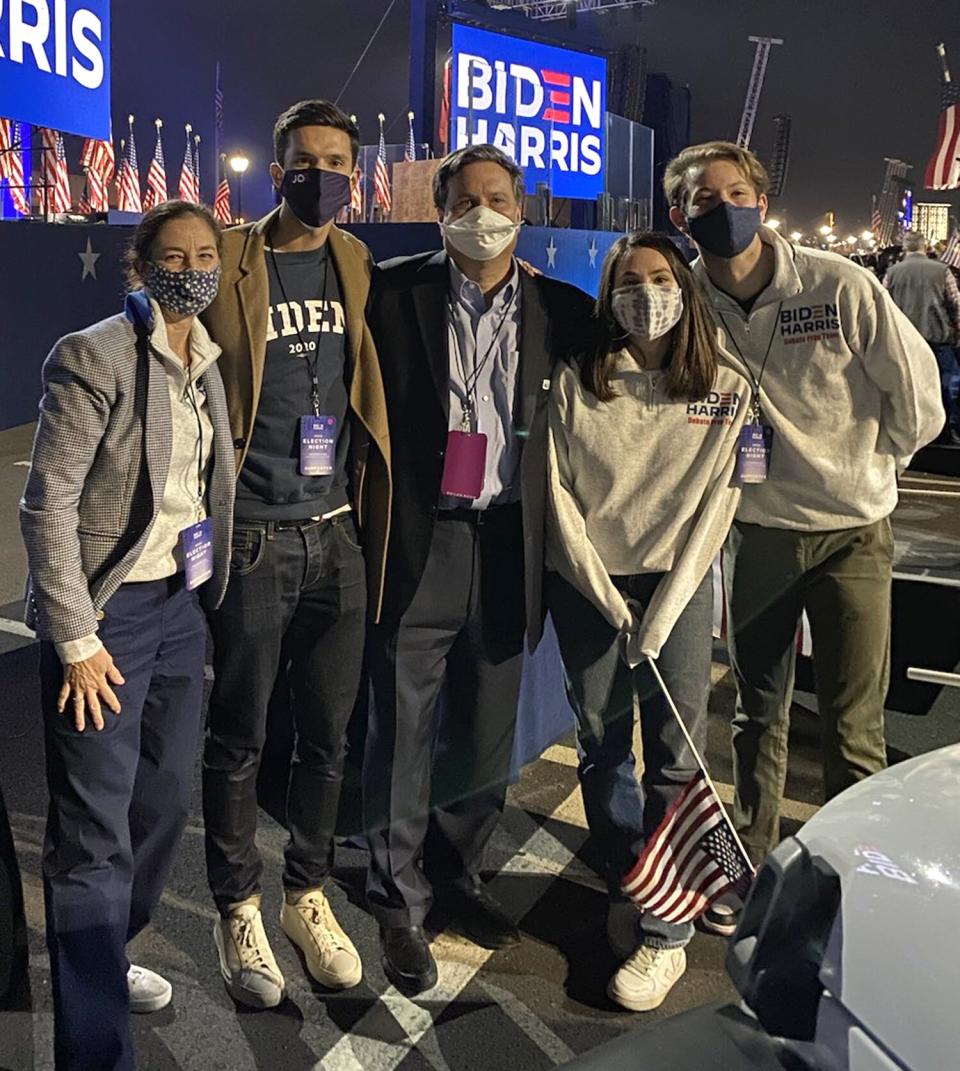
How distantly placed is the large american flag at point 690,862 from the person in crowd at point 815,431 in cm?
61

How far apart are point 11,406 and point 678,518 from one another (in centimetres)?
1187

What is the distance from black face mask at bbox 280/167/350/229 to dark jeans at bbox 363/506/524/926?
85 cm

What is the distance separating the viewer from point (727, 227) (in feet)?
9.41

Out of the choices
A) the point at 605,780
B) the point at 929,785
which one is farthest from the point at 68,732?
the point at 929,785

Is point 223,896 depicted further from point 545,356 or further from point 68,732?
point 545,356

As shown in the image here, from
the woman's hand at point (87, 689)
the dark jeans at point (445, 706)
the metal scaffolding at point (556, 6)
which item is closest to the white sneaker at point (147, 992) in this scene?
the dark jeans at point (445, 706)

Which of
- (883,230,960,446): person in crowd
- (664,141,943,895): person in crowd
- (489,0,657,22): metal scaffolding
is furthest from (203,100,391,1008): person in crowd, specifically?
(489,0,657,22): metal scaffolding

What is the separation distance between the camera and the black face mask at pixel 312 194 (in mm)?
2637

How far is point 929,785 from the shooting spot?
147 cm

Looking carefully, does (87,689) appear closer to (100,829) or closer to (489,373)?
(100,829)

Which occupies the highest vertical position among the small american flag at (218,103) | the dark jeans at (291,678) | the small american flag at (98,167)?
the small american flag at (218,103)

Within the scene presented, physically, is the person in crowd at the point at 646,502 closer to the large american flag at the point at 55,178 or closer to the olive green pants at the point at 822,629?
the olive green pants at the point at 822,629

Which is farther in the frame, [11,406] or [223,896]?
[11,406]

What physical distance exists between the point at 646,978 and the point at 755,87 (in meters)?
45.0
